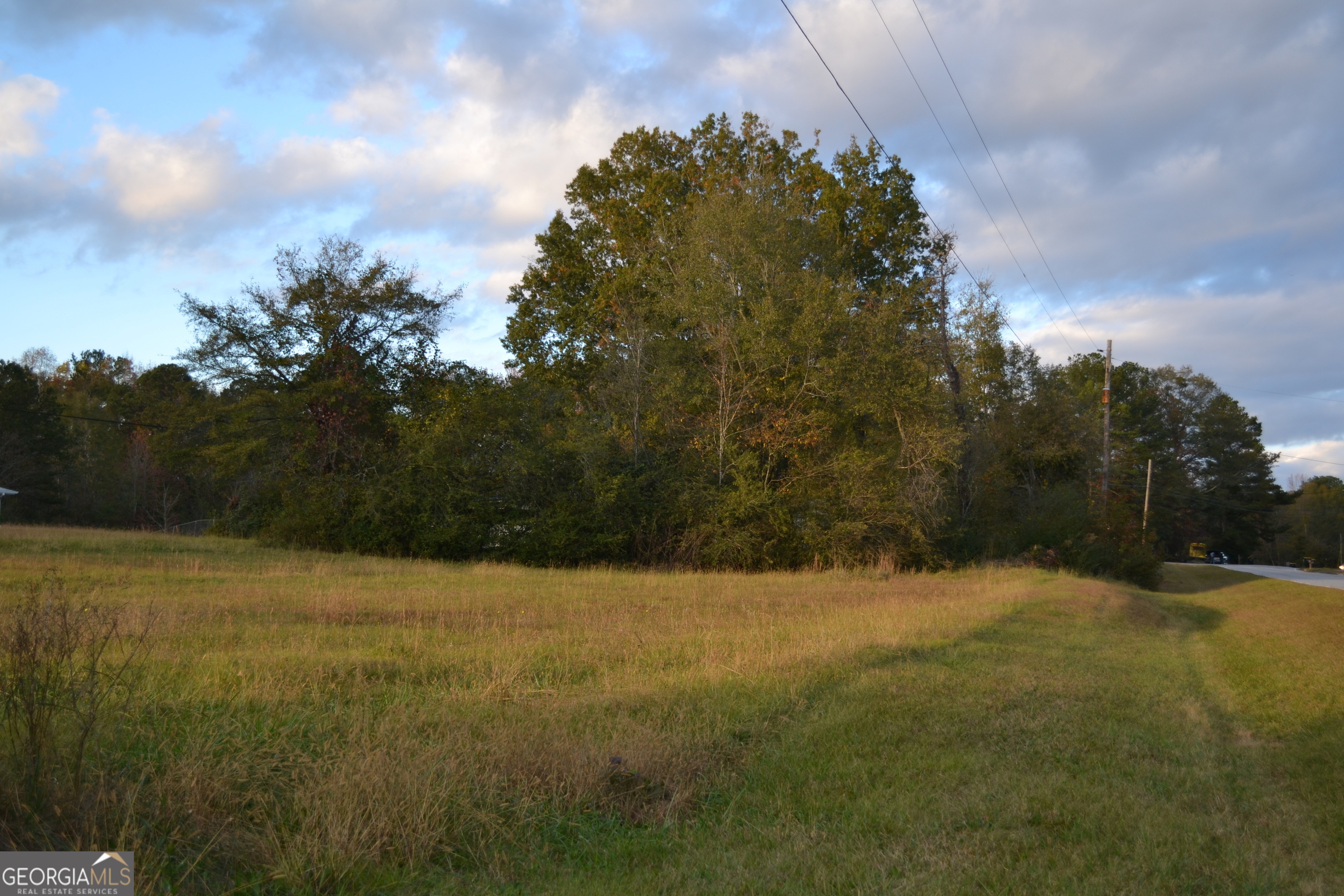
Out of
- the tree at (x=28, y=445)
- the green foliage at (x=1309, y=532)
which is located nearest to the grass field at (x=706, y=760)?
the tree at (x=28, y=445)

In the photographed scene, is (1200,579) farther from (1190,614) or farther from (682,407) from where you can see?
(682,407)

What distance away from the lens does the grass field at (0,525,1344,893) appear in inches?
177

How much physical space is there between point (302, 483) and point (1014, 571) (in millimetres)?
Result: 25194

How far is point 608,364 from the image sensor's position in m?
30.5

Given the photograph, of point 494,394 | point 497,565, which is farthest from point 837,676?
point 494,394

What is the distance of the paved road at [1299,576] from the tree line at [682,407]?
5560 mm

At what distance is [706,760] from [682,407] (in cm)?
2339

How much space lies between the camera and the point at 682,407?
95.9 ft

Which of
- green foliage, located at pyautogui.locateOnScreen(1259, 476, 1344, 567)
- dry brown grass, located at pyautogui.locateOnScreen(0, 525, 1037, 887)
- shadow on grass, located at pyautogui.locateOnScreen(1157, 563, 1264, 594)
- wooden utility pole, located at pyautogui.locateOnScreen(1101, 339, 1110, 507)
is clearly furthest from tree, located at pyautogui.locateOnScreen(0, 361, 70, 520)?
green foliage, located at pyautogui.locateOnScreen(1259, 476, 1344, 567)

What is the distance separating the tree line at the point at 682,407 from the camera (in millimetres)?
27969

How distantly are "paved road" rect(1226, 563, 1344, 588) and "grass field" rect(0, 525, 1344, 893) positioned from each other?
23288mm

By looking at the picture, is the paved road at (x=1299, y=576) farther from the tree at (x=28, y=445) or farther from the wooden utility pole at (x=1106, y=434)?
the tree at (x=28, y=445)

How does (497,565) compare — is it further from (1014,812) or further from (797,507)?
(1014,812)

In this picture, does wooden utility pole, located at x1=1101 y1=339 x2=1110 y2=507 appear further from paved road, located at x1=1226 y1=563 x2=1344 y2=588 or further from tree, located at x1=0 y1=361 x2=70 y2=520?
tree, located at x1=0 y1=361 x2=70 y2=520
